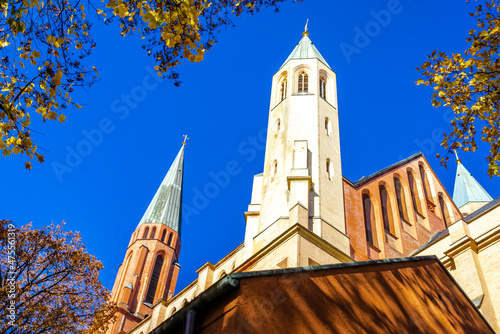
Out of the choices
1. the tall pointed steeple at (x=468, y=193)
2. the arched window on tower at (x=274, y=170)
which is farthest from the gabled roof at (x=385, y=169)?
the tall pointed steeple at (x=468, y=193)

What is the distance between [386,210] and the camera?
24078 millimetres

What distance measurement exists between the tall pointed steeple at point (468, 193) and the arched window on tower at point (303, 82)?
18.2m

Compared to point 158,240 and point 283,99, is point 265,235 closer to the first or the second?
point 283,99

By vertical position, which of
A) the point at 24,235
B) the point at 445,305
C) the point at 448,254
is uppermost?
the point at 448,254

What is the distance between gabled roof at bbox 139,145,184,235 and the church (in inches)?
537

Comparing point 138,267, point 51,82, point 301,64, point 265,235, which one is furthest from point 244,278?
point 138,267

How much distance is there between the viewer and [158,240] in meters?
50.1

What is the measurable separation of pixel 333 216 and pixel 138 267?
104 ft

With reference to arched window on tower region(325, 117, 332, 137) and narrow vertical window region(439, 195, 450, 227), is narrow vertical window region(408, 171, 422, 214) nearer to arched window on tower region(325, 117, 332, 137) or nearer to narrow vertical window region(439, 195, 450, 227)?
narrow vertical window region(439, 195, 450, 227)

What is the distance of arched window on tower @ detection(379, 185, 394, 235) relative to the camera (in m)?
23.1

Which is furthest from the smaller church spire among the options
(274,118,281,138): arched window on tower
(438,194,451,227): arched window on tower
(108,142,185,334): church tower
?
(438,194,451,227): arched window on tower

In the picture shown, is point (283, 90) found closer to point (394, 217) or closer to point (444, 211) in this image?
point (394, 217)

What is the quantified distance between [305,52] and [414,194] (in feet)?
33.9

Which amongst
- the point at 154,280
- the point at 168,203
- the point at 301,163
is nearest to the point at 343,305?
the point at 301,163
